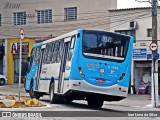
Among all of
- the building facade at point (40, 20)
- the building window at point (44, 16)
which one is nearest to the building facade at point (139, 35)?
the building facade at point (40, 20)

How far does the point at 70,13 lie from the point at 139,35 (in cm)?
961

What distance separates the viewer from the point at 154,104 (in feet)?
78.8

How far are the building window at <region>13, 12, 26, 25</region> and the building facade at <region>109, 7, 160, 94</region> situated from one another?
469 inches

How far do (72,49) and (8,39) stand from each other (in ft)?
95.4

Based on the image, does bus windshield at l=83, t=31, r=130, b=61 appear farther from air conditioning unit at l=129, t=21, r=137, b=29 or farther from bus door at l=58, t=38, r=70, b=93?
air conditioning unit at l=129, t=21, r=137, b=29

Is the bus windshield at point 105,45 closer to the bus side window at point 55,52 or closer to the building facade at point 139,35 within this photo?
the bus side window at point 55,52

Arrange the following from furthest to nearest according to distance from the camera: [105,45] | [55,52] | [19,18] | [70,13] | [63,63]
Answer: [19,18] → [70,13] → [55,52] → [63,63] → [105,45]

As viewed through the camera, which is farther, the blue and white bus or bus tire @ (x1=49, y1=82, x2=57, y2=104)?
bus tire @ (x1=49, y1=82, x2=57, y2=104)

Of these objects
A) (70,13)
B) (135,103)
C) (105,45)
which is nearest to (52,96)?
(105,45)

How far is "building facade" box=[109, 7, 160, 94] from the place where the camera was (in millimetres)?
35750

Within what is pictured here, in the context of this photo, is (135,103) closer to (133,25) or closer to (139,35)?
(139,35)

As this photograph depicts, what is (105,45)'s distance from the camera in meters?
18.7

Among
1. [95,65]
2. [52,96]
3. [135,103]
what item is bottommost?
[135,103]

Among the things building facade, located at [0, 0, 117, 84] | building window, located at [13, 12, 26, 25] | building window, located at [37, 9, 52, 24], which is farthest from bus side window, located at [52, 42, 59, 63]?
building window, located at [13, 12, 26, 25]
